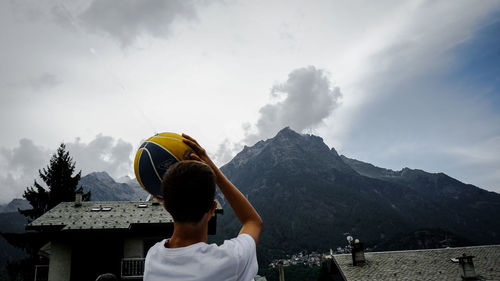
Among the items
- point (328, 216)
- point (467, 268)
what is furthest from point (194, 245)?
point (328, 216)

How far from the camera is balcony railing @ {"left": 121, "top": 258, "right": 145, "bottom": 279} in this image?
15.2 metres

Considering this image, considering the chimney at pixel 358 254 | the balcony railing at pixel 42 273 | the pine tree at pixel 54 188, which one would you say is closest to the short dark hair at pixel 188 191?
the balcony railing at pixel 42 273

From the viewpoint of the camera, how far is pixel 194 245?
5.08 ft

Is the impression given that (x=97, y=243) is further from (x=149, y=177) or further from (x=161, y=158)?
(x=161, y=158)

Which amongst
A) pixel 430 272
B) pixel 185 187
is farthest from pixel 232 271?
pixel 430 272

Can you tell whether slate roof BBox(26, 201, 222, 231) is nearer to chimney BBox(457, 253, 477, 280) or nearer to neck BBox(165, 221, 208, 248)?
chimney BBox(457, 253, 477, 280)

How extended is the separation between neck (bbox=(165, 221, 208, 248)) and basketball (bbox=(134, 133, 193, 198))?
154cm

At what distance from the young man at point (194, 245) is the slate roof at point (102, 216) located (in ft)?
45.1

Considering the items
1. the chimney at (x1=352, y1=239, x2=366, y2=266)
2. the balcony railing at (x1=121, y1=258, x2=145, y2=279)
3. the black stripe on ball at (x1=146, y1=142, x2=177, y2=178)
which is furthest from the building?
the black stripe on ball at (x1=146, y1=142, x2=177, y2=178)

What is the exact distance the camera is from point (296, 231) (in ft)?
463

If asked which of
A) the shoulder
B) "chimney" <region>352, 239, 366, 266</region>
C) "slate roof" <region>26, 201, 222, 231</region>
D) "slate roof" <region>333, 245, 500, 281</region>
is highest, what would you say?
"slate roof" <region>26, 201, 222, 231</region>

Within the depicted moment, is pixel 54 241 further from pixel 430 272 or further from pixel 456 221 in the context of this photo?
pixel 456 221

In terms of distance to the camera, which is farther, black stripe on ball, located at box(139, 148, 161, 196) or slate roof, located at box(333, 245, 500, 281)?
slate roof, located at box(333, 245, 500, 281)

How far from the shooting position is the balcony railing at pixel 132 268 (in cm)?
1517
